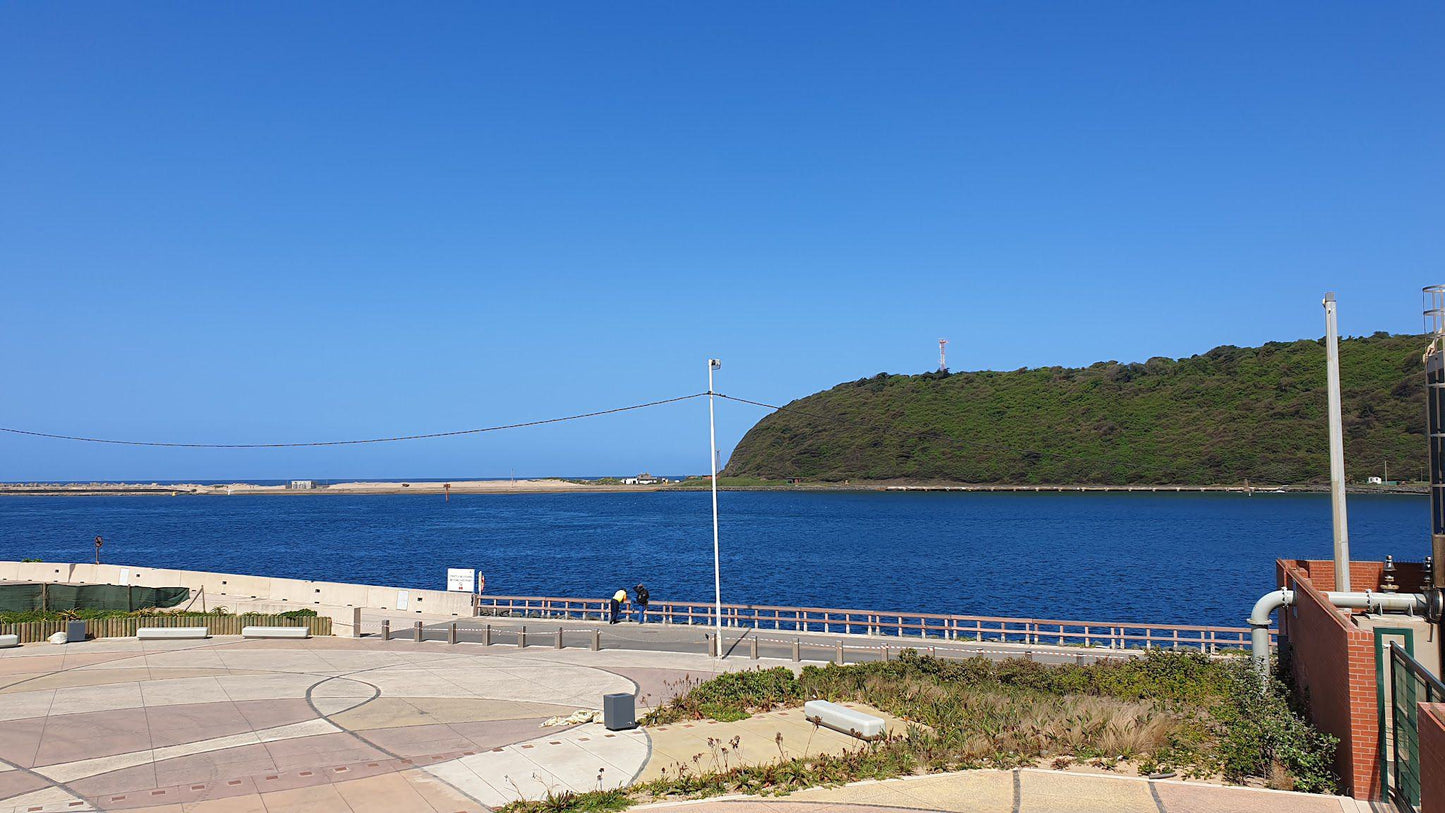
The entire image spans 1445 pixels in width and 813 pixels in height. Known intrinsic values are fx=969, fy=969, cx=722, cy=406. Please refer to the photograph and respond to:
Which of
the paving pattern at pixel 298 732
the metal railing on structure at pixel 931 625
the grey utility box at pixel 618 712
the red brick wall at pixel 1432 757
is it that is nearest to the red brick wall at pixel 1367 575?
the metal railing on structure at pixel 931 625

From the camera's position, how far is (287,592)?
41531mm

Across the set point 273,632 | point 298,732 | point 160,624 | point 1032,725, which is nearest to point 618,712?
point 298,732

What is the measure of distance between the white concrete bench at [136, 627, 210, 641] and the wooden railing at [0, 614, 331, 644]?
2.58 feet

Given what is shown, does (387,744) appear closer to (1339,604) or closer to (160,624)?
(1339,604)

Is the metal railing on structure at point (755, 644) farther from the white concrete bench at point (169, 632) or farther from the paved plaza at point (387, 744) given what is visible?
the white concrete bench at point (169, 632)

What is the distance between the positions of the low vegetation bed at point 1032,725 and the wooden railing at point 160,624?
2047 centimetres

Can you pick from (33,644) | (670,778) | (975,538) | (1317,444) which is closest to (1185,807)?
(670,778)

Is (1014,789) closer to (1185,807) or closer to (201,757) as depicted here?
(1185,807)

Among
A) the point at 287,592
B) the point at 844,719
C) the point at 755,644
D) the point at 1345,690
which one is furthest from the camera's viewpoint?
the point at 287,592

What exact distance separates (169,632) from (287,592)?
9.04 m

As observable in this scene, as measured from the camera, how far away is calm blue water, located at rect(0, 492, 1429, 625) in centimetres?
6481

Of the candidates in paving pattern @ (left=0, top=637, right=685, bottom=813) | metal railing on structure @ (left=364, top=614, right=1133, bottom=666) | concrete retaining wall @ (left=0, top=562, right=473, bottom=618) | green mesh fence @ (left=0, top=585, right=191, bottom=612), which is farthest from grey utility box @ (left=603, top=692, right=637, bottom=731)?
green mesh fence @ (left=0, top=585, right=191, bottom=612)

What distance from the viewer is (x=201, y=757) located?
16797 mm

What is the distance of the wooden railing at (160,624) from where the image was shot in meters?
31.9
